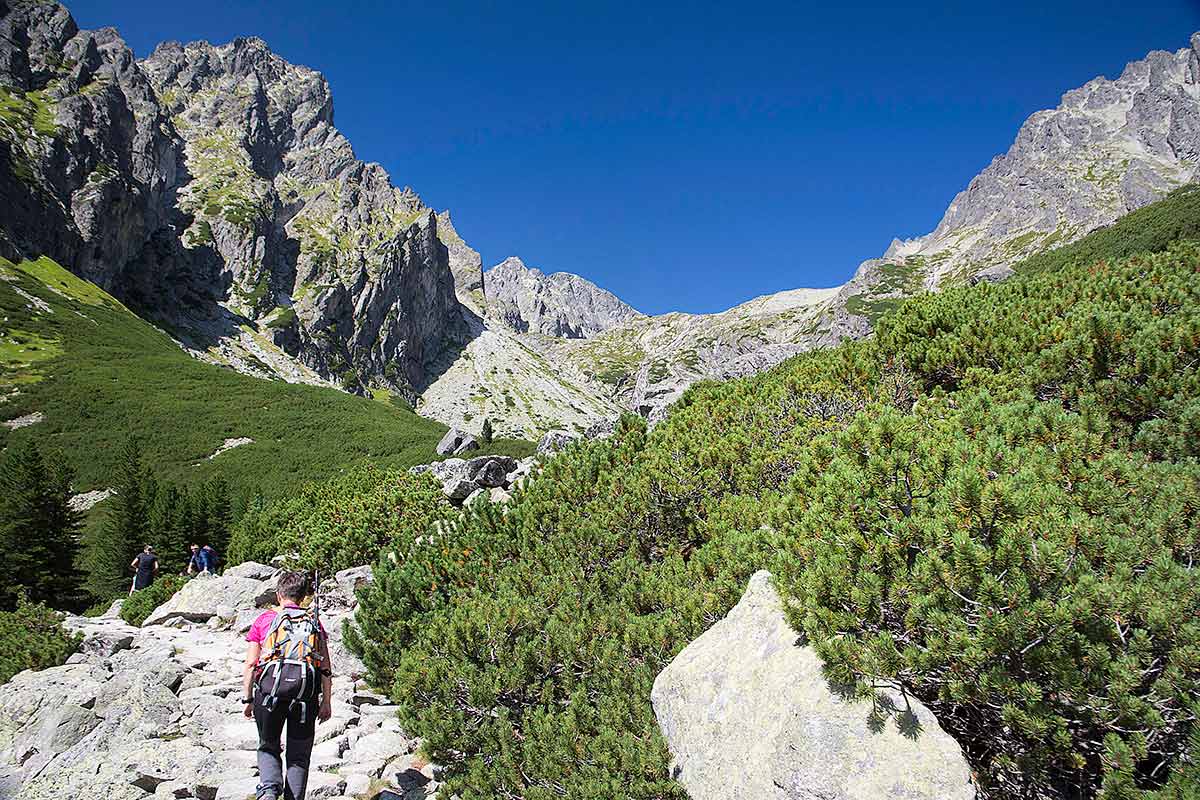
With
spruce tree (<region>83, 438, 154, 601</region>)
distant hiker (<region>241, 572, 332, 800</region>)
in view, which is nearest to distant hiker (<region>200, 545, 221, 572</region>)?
spruce tree (<region>83, 438, 154, 601</region>)

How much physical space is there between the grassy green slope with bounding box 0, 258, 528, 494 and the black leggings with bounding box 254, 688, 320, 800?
3290cm

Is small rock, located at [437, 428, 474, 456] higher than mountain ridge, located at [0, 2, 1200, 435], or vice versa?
mountain ridge, located at [0, 2, 1200, 435]

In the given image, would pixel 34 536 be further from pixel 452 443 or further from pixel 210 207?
pixel 210 207

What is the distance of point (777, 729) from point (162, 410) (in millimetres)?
58409

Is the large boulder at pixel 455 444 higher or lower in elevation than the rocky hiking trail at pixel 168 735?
higher

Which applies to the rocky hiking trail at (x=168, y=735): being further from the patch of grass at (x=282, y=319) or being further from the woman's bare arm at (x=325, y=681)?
the patch of grass at (x=282, y=319)

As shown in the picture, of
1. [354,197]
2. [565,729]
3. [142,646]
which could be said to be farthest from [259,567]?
[354,197]

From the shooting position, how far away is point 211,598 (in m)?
13.2

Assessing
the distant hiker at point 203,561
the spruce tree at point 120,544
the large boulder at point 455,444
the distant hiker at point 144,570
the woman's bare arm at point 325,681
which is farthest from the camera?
the large boulder at point 455,444

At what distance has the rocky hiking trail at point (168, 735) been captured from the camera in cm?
574

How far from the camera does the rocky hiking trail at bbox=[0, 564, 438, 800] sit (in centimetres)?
574

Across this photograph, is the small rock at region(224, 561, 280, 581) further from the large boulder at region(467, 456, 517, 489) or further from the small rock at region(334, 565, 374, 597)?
the large boulder at region(467, 456, 517, 489)

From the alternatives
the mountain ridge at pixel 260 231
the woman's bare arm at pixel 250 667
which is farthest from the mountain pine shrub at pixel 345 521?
the mountain ridge at pixel 260 231

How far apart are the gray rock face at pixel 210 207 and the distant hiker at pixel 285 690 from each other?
3723 inches
